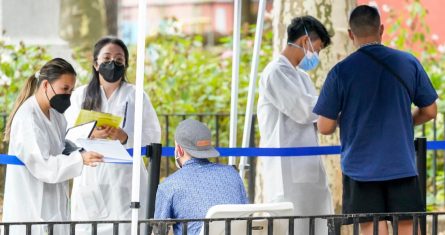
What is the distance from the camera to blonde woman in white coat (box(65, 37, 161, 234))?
902 centimetres

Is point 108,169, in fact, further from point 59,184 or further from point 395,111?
point 395,111

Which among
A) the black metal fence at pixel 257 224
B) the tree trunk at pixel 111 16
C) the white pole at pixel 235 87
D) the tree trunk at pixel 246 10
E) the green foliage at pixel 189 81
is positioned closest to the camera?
the black metal fence at pixel 257 224

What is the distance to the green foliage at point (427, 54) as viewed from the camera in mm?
13477

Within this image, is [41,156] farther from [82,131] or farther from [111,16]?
[111,16]

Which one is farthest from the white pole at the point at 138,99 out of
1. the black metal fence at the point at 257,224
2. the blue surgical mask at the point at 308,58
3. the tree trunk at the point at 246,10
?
the tree trunk at the point at 246,10

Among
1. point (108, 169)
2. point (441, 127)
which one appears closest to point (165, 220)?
point (108, 169)

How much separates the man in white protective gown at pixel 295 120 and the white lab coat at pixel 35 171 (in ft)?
5.18

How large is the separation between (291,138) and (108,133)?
1.28 meters

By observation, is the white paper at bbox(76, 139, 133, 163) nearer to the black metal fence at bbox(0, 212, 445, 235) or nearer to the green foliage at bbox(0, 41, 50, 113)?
the black metal fence at bbox(0, 212, 445, 235)

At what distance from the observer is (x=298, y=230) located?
29.7 ft

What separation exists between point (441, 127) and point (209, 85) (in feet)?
7.72

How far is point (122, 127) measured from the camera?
29.5ft

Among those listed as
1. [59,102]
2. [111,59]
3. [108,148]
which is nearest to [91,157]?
[108,148]

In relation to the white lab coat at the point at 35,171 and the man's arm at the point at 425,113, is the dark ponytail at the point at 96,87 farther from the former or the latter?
the man's arm at the point at 425,113
